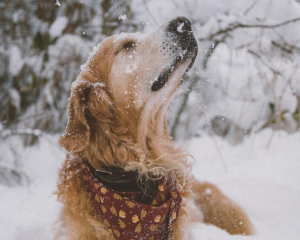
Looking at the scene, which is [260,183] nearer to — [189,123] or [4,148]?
[189,123]

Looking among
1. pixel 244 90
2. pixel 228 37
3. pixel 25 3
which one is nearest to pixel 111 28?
pixel 25 3

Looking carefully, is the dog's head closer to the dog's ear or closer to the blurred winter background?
the dog's ear

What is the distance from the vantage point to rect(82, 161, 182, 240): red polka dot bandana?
2.09m

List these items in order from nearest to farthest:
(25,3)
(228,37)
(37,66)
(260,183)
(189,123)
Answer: (260,183), (228,37), (25,3), (37,66), (189,123)

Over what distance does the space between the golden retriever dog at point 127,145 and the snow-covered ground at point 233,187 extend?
54 cm

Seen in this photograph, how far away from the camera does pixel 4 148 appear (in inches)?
173

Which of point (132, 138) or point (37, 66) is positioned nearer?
point (132, 138)

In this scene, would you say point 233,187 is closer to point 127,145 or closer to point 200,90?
point 200,90

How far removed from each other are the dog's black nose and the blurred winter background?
1.03 metres

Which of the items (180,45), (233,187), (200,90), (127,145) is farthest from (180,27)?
(233,187)

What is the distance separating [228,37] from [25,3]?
286 cm

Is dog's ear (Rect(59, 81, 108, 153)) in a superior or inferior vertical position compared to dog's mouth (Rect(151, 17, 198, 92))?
inferior

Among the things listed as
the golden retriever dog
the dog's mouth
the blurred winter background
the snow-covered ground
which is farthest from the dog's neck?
the blurred winter background

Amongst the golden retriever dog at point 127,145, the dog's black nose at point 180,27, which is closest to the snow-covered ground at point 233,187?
the golden retriever dog at point 127,145
